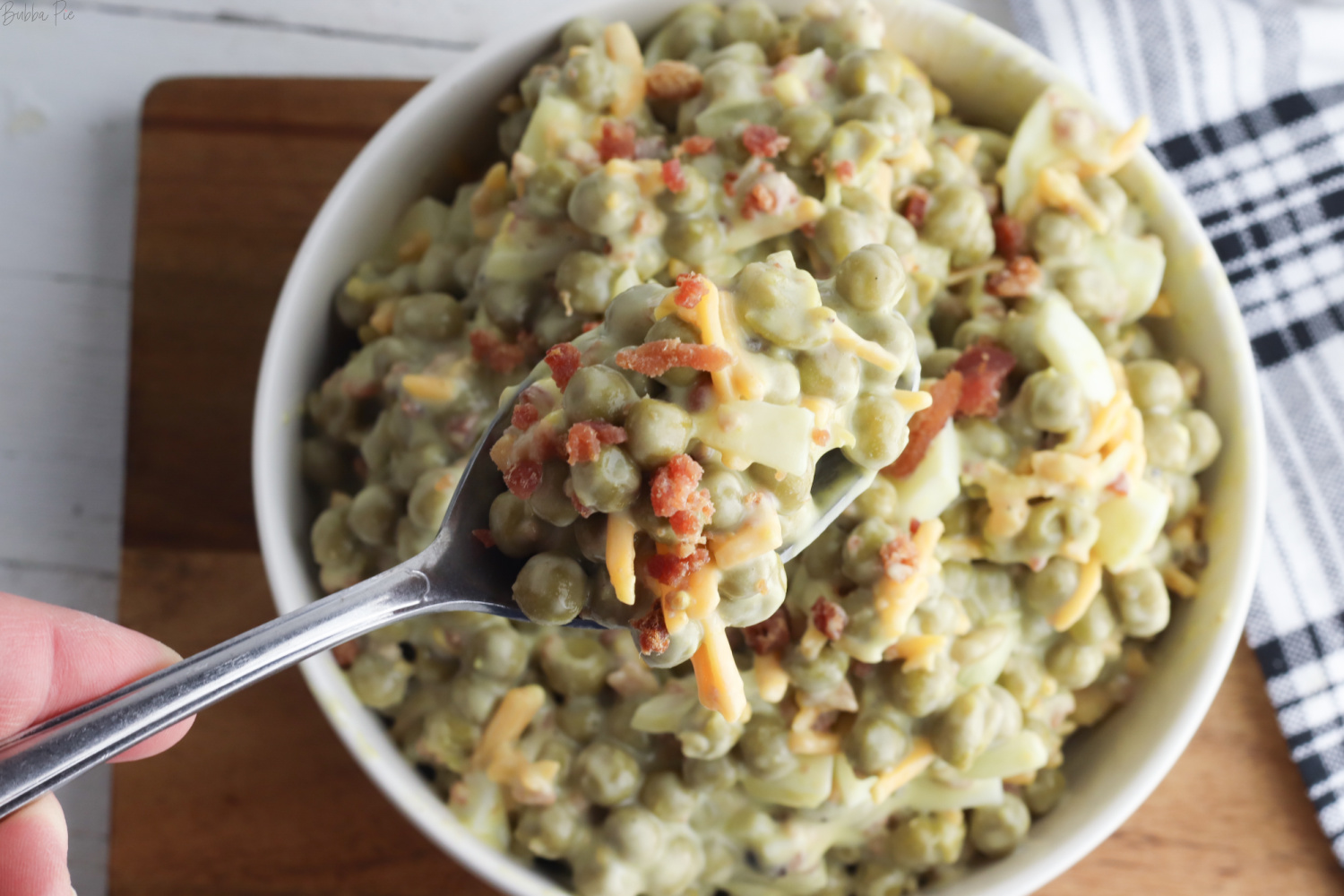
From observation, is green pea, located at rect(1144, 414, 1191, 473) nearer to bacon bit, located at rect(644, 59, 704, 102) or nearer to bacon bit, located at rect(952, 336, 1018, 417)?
bacon bit, located at rect(952, 336, 1018, 417)

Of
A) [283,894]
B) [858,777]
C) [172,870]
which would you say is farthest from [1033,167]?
[172,870]

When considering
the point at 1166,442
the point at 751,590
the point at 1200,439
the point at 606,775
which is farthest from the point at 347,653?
the point at 1200,439

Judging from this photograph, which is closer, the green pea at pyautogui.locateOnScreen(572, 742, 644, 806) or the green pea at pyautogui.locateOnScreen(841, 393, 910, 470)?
the green pea at pyautogui.locateOnScreen(841, 393, 910, 470)

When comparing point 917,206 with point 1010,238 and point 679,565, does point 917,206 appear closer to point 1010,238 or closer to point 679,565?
point 1010,238

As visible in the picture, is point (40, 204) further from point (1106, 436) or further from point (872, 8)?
point (1106, 436)

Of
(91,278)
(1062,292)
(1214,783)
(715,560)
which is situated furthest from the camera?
(91,278)

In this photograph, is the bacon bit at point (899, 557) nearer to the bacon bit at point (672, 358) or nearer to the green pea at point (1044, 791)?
the bacon bit at point (672, 358)

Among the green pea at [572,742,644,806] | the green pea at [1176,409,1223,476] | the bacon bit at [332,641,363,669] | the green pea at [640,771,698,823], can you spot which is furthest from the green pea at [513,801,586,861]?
the green pea at [1176,409,1223,476]
